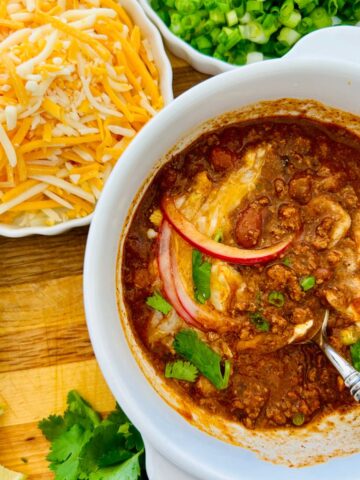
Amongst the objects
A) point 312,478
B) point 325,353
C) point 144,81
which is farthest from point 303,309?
point 144,81

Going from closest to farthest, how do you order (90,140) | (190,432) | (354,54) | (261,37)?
(354,54) → (190,432) → (90,140) → (261,37)

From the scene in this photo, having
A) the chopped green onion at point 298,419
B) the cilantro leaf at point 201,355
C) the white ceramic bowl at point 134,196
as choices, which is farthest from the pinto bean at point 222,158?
the chopped green onion at point 298,419

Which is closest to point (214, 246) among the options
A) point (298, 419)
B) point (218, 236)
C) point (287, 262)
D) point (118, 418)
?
point (218, 236)

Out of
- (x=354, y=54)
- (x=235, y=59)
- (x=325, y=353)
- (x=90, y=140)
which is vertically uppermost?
(x=354, y=54)

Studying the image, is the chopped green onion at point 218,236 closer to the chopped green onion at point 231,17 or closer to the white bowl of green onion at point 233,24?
the white bowl of green onion at point 233,24

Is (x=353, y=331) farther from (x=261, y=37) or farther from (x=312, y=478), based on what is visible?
(x=261, y=37)

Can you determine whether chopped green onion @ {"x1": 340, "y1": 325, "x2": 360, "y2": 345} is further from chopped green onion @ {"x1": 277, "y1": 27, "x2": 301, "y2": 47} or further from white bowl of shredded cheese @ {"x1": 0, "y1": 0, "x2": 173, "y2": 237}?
chopped green onion @ {"x1": 277, "y1": 27, "x2": 301, "y2": 47}
